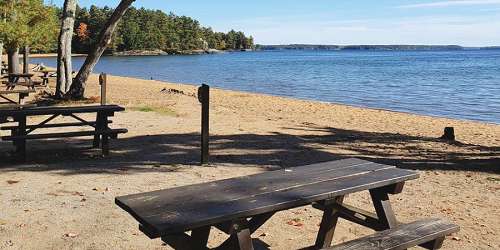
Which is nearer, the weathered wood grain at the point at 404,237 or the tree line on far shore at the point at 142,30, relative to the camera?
the weathered wood grain at the point at 404,237

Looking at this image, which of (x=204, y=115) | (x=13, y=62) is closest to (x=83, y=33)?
(x=13, y=62)

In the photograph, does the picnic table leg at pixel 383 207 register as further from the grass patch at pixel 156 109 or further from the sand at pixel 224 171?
the grass patch at pixel 156 109

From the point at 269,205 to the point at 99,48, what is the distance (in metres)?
13.4

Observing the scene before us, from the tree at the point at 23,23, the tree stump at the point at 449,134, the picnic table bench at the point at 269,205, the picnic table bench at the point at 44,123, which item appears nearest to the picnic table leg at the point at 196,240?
the picnic table bench at the point at 269,205

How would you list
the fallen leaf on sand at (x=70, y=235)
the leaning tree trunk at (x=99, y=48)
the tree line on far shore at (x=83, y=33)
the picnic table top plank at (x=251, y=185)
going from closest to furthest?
1. the picnic table top plank at (x=251, y=185)
2. the fallen leaf on sand at (x=70, y=235)
3. the leaning tree trunk at (x=99, y=48)
4. the tree line on far shore at (x=83, y=33)

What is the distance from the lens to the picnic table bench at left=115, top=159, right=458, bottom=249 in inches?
111

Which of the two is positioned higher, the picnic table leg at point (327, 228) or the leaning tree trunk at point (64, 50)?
the leaning tree trunk at point (64, 50)

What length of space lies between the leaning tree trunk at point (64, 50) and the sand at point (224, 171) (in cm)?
368

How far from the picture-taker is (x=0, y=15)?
19.3m

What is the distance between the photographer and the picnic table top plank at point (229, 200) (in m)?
2.74

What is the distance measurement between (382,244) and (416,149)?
6.48 meters

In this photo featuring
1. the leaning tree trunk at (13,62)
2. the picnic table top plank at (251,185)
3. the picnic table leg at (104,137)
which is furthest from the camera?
the leaning tree trunk at (13,62)

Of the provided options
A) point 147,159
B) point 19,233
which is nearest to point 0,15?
point 147,159

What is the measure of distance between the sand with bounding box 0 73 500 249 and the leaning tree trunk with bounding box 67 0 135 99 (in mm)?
3045
